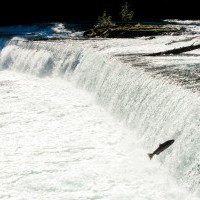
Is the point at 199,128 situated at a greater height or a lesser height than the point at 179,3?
greater

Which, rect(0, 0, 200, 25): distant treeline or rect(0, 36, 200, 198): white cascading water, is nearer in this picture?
rect(0, 36, 200, 198): white cascading water

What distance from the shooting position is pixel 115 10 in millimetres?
72188

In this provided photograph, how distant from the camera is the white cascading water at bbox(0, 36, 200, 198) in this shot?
36.4ft

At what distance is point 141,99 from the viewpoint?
15.4 meters

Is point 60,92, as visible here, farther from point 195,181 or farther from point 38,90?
point 195,181

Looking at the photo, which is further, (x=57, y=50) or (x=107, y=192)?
(x=57, y=50)

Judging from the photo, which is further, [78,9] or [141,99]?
[78,9]

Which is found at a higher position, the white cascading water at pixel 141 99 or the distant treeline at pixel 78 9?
the white cascading water at pixel 141 99

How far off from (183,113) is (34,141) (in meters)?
5.65

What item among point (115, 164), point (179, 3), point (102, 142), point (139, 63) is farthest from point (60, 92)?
point (179, 3)

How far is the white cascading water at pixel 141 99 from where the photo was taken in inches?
437

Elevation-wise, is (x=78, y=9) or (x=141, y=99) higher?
(x=141, y=99)

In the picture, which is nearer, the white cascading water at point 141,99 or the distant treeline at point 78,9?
the white cascading water at point 141,99

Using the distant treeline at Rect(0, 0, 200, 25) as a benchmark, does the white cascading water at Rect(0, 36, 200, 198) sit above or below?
above
